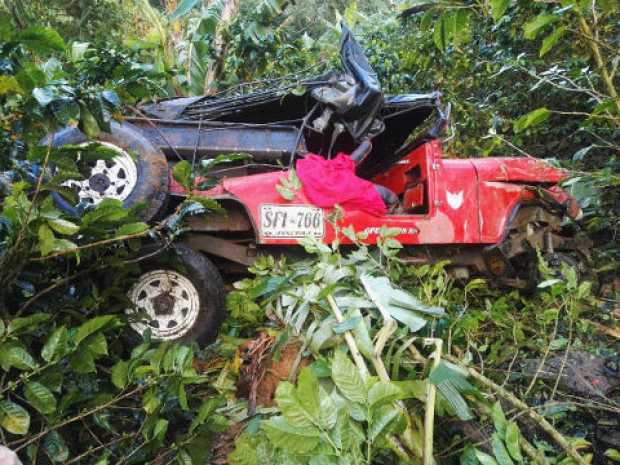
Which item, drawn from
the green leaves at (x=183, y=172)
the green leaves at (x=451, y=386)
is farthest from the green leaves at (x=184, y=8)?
the green leaves at (x=451, y=386)

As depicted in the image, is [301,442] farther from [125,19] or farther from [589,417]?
[125,19]

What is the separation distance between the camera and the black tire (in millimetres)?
3262

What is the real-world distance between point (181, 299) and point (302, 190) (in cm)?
120

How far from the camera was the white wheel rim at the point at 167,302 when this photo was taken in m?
3.33

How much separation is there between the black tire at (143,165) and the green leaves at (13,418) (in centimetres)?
177

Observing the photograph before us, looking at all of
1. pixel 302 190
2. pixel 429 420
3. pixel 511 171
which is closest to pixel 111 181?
pixel 302 190

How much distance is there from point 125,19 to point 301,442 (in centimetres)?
1133

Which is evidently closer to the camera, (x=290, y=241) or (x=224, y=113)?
(x=290, y=241)

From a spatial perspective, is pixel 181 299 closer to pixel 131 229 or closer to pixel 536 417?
pixel 131 229

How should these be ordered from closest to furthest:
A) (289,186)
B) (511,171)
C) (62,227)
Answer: (62,227) → (289,186) → (511,171)

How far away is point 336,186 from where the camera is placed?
3818 millimetres

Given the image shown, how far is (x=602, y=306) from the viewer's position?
2746mm

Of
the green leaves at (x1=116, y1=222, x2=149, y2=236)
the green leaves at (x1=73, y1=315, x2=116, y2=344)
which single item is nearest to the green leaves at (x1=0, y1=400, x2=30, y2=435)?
the green leaves at (x1=73, y1=315, x2=116, y2=344)

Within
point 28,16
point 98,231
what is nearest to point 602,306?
point 98,231
